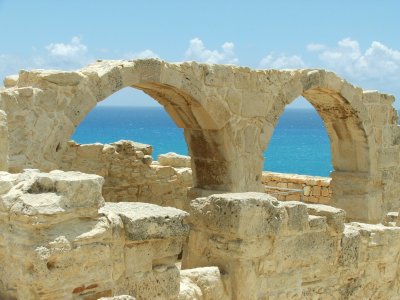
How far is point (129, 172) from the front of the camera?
1100 centimetres

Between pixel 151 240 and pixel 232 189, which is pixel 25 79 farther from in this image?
pixel 151 240

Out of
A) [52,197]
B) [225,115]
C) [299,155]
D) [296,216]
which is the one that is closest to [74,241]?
[52,197]

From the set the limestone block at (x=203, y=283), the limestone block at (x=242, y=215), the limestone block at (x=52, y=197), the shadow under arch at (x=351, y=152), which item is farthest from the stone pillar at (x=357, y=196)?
the limestone block at (x=52, y=197)

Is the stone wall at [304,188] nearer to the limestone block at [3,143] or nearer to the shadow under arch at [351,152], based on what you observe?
the shadow under arch at [351,152]

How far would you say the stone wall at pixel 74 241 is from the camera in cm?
290

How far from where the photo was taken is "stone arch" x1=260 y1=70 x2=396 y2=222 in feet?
36.0

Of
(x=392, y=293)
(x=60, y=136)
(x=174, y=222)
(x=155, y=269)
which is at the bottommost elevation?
(x=392, y=293)

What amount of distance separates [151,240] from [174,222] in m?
0.17

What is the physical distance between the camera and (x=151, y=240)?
335 cm

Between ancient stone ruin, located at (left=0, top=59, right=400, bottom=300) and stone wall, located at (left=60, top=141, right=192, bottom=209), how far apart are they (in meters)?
0.05

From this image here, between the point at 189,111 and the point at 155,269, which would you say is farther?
the point at 189,111

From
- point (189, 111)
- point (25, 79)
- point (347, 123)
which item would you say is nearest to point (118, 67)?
point (25, 79)

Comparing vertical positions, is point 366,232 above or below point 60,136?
below

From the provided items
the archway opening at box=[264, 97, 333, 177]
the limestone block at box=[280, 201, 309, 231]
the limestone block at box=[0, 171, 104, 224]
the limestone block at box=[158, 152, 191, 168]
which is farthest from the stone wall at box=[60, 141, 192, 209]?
the archway opening at box=[264, 97, 333, 177]
